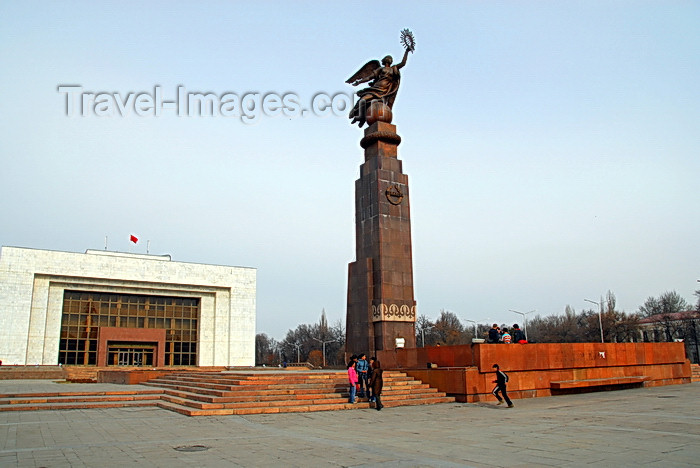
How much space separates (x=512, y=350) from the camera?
17594mm

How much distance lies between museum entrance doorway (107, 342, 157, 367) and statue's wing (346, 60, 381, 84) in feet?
110

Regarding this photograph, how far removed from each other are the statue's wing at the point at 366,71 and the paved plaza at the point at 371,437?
16.2 metres

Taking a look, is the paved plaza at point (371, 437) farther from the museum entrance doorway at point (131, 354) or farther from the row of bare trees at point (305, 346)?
the row of bare trees at point (305, 346)

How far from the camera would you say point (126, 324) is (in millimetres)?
48312

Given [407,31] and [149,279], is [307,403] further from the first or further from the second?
[149,279]

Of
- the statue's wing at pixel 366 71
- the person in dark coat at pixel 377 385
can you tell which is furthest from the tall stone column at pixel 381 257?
the person in dark coat at pixel 377 385

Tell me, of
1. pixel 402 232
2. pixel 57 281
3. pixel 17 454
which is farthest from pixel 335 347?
pixel 17 454

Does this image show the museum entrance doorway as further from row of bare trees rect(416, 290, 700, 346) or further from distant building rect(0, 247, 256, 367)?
row of bare trees rect(416, 290, 700, 346)

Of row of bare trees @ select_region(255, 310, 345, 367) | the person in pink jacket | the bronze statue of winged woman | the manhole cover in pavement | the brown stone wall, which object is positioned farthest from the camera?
row of bare trees @ select_region(255, 310, 345, 367)

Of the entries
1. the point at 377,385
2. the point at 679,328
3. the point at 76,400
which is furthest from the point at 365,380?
the point at 679,328

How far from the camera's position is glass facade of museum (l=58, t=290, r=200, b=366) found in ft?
151

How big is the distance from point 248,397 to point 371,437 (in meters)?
5.97

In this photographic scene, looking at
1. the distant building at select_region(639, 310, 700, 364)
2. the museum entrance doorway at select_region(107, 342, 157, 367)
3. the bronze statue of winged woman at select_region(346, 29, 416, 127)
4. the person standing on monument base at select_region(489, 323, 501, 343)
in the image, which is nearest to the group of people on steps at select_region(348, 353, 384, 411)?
the person standing on monument base at select_region(489, 323, 501, 343)

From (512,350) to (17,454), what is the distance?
45.0 feet
